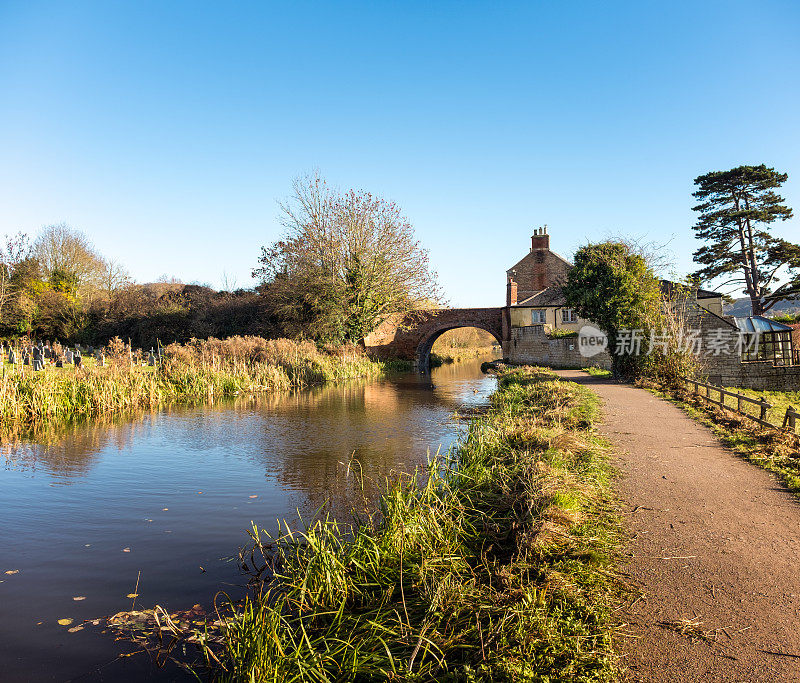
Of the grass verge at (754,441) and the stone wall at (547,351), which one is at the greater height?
the stone wall at (547,351)

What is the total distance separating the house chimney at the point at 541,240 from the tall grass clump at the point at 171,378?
69.8ft

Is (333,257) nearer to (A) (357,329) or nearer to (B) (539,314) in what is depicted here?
(A) (357,329)

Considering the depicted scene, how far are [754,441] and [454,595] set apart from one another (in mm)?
7117

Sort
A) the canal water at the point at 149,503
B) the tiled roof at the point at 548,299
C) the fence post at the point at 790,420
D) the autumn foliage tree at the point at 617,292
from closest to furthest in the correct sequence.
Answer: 1. the canal water at the point at 149,503
2. the fence post at the point at 790,420
3. the autumn foliage tree at the point at 617,292
4. the tiled roof at the point at 548,299

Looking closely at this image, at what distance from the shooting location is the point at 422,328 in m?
35.0

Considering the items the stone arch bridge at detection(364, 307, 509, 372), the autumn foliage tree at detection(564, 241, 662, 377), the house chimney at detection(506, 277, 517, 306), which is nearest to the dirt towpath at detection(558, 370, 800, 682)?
the autumn foliage tree at detection(564, 241, 662, 377)

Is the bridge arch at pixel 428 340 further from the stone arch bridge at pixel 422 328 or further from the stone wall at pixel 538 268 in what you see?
the stone wall at pixel 538 268

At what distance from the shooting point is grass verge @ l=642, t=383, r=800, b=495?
660 centimetres

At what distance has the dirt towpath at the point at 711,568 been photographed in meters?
2.86

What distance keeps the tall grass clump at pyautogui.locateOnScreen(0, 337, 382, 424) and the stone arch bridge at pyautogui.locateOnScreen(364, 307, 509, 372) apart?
713 cm

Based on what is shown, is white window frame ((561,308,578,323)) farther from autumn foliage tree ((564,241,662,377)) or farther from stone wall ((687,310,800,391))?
autumn foliage tree ((564,241,662,377))

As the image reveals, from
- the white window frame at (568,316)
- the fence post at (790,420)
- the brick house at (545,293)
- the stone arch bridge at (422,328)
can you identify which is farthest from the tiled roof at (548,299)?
the fence post at (790,420)

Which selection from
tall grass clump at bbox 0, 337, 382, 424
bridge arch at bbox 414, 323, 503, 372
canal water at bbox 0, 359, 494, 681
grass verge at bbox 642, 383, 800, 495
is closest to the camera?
canal water at bbox 0, 359, 494, 681

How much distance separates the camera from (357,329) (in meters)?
30.9
